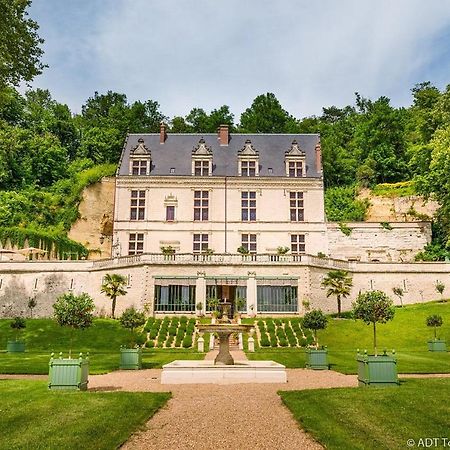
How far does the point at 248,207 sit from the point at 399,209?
1597 centimetres

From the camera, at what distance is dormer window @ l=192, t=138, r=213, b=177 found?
41750mm

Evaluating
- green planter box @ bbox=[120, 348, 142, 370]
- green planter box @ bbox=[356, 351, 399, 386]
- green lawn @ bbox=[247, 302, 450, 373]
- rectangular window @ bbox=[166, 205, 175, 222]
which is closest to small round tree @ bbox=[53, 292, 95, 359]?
green planter box @ bbox=[120, 348, 142, 370]

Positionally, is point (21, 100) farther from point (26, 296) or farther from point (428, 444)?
point (428, 444)

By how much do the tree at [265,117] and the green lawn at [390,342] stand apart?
3314 cm

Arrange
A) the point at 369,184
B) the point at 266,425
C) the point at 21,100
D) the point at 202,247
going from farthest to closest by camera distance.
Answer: the point at 21,100
the point at 369,184
the point at 202,247
the point at 266,425

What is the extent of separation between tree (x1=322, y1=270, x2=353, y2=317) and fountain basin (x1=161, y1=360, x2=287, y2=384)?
59.7 feet

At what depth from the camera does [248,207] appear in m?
40.9

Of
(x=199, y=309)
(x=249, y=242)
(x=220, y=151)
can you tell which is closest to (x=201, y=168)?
(x=220, y=151)

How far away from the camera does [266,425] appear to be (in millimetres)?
8828

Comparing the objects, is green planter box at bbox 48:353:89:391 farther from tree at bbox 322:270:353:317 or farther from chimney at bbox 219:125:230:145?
chimney at bbox 219:125:230:145

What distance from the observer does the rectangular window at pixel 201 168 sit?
41.7 m

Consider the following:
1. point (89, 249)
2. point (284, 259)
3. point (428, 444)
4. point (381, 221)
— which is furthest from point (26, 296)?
point (428, 444)

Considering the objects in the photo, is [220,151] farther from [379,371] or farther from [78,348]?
[379,371]

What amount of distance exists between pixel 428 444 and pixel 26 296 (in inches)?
1343
